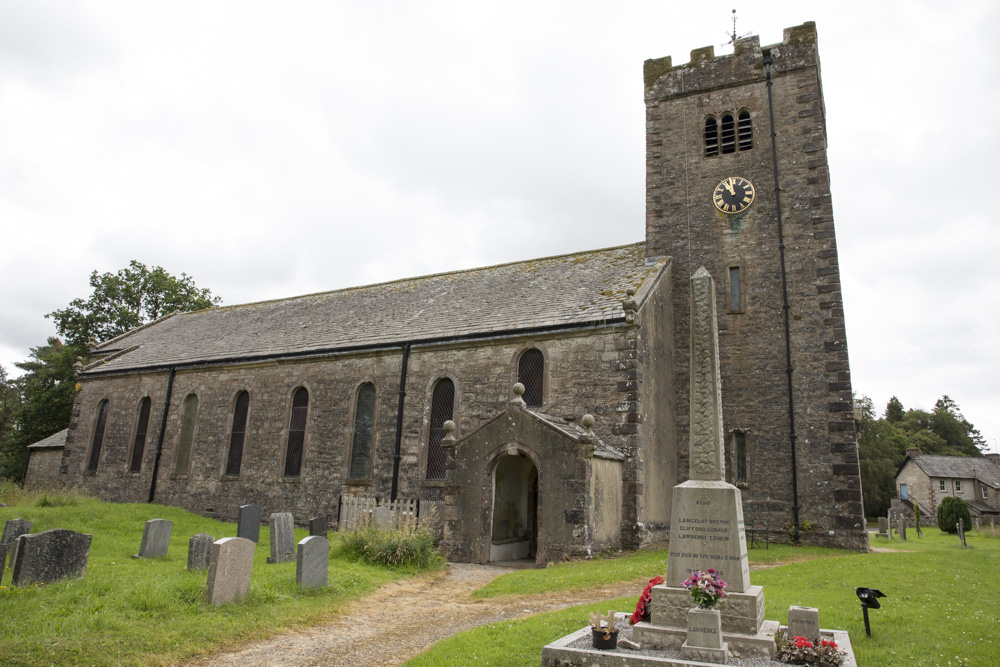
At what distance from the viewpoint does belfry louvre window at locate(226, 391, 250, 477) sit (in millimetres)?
23781

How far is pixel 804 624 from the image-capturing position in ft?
22.7

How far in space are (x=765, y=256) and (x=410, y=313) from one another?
40.9 ft

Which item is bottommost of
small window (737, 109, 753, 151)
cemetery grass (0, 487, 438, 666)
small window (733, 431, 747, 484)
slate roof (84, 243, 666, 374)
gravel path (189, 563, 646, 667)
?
gravel path (189, 563, 646, 667)

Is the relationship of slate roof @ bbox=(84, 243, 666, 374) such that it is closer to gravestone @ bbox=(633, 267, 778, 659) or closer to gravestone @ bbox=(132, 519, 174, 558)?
gravestone @ bbox=(633, 267, 778, 659)

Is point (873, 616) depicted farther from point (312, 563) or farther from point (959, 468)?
point (959, 468)

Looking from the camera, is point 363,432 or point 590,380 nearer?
point 590,380

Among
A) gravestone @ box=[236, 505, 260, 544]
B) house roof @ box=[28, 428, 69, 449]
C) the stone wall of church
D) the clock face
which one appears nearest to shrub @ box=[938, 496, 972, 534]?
the clock face

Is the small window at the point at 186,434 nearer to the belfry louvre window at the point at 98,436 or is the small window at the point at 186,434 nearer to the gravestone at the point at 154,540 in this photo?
the belfry louvre window at the point at 98,436

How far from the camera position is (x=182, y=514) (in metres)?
22.2

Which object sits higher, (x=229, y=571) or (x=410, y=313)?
(x=410, y=313)

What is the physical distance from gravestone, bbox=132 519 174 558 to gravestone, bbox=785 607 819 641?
38.8ft

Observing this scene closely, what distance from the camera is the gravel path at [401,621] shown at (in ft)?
24.8

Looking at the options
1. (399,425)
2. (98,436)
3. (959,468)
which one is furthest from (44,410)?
(959,468)

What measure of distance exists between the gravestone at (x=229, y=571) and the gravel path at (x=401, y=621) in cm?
129
